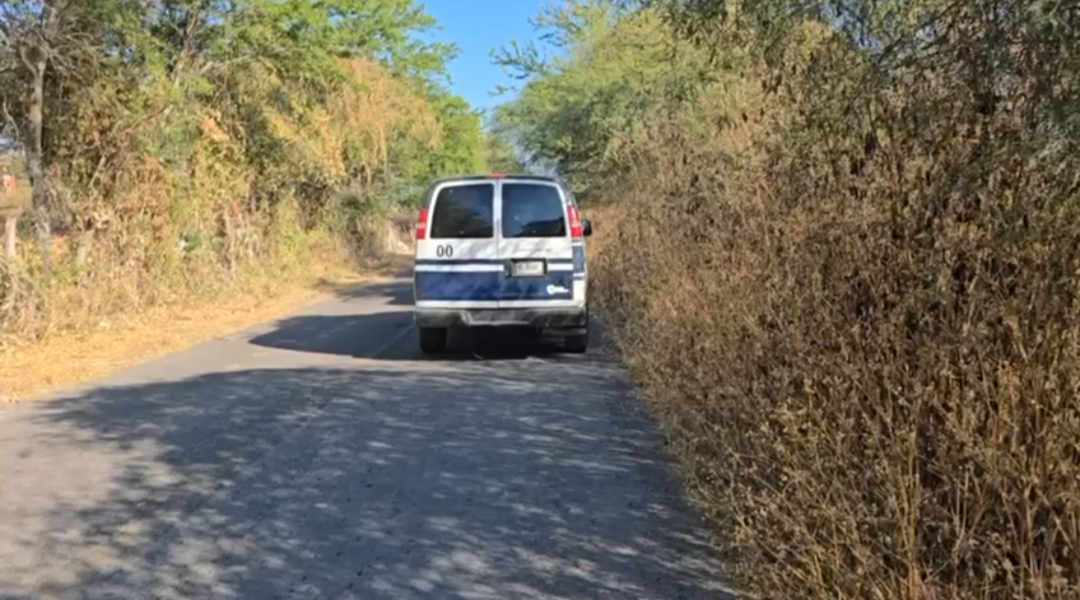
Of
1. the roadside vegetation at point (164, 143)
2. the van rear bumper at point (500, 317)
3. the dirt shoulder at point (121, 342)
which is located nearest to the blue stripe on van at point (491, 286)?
the van rear bumper at point (500, 317)

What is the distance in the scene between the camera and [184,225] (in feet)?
62.3

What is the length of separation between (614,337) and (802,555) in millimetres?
8741

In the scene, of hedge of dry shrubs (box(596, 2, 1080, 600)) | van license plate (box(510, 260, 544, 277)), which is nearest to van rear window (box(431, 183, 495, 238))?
van license plate (box(510, 260, 544, 277))

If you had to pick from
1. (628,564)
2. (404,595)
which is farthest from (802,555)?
(404,595)

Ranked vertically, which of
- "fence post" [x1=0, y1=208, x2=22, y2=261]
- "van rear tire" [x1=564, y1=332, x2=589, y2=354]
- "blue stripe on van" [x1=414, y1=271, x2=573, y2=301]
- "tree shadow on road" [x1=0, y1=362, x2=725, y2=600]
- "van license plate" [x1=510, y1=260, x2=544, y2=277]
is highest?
"fence post" [x1=0, y1=208, x2=22, y2=261]

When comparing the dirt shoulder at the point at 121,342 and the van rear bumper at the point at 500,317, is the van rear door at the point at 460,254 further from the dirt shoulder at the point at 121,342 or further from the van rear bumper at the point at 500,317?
the dirt shoulder at the point at 121,342

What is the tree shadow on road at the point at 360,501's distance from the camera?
4.87 m

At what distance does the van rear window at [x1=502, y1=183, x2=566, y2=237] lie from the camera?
1170 cm

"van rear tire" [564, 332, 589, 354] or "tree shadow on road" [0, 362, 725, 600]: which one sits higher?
"van rear tire" [564, 332, 589, 354]

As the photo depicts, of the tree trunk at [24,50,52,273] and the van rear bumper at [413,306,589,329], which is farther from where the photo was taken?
the tree trunk at [24,50,52,273]

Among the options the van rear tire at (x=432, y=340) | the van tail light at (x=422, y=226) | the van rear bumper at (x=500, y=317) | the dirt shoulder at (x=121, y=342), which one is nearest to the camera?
the dirt shoulder at (x=121, y=342)

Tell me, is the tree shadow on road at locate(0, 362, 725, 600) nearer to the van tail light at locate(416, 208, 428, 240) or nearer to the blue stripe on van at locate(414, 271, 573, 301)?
the blue stripe on van at locate(414, 271, 573, 301)

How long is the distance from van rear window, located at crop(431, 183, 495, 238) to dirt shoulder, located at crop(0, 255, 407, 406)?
4106 mm

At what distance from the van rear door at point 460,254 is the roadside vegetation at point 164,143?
17.7ft
